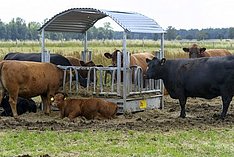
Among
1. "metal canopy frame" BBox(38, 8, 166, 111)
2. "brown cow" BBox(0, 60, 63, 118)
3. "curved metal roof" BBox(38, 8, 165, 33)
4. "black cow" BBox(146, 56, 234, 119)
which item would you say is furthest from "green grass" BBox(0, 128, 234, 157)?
"curved metal roof" BBox(38, 8, 165, 33)

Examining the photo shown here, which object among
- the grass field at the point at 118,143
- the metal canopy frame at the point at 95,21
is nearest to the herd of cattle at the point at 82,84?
the metal canopy frame at the point at 95,21

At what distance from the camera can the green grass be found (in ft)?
28.1

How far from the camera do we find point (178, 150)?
347 inches

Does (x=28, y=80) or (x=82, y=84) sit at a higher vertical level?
(x=28, y=80)

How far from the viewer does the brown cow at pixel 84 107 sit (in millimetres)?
12625

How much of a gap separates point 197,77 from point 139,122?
2.17 m

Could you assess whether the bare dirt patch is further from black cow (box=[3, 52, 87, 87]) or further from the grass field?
black cow (box=[3, 52, 87, 87])

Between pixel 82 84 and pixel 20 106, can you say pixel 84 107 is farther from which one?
pixel 82 84

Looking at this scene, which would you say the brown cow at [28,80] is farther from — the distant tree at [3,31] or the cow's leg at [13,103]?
the distant tree at [3,31]

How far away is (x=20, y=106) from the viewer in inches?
544

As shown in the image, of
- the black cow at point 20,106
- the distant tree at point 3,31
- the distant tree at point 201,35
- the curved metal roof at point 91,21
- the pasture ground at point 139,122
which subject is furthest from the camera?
the distant tree at point 201,35

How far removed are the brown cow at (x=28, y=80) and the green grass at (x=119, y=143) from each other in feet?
7.74

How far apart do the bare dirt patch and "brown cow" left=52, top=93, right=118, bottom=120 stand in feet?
0.55

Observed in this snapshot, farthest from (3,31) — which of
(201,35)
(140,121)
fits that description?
(140,121)
